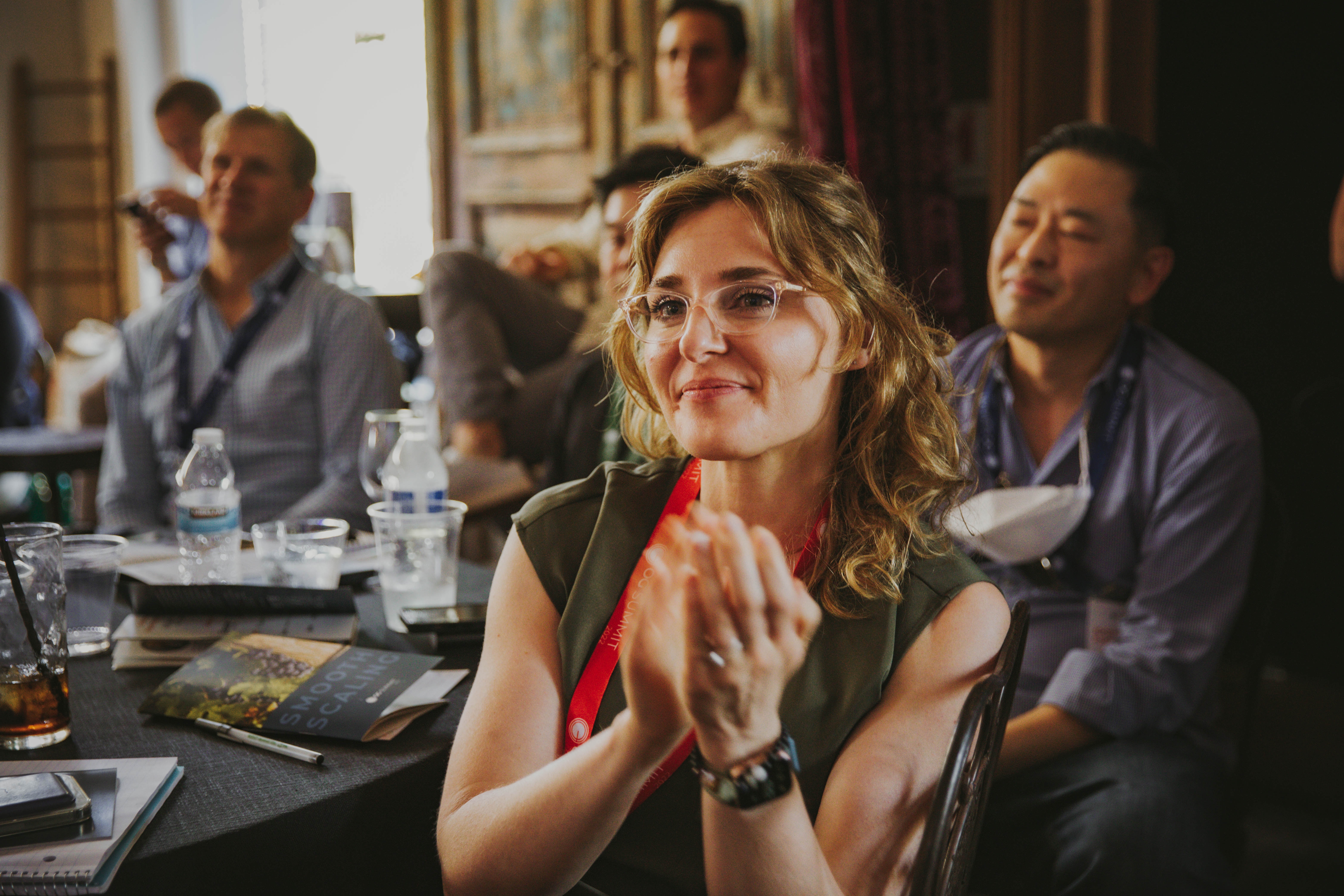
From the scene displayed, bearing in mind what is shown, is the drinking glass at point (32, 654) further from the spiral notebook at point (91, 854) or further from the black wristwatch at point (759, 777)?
the black wristwatch at point (759, 777)

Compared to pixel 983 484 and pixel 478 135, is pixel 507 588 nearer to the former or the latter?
pixel 983 484

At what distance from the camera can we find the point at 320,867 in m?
0.91

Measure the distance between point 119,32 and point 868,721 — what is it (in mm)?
6998

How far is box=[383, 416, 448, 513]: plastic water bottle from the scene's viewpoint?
153cm

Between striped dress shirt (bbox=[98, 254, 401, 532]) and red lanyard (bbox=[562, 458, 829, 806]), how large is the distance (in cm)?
126

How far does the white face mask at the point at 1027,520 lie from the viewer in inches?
65.0

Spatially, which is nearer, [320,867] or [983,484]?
[320,867]

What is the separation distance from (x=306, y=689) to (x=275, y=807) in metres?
0.22

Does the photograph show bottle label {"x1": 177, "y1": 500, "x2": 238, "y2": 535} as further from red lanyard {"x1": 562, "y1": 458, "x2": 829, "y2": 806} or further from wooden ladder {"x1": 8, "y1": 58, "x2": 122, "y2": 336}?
wooden ladder {"x1": 8, "y1": 58, "x2": 122, "y2": 336}

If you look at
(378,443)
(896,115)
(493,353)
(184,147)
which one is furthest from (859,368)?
(184,147)

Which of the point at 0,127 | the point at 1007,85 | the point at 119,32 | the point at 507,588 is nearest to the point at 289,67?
the point at 119,32

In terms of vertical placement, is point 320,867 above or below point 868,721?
below

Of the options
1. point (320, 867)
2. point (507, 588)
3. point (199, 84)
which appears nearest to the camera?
point (320, 867)

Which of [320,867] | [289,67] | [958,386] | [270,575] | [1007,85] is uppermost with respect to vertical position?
[289,67]
